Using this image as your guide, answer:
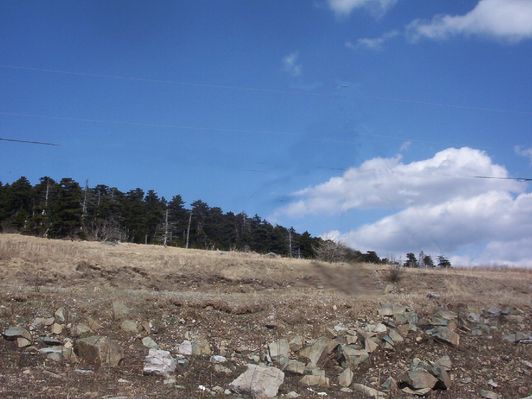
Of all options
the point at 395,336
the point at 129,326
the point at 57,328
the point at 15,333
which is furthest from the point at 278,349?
the point at 15,333

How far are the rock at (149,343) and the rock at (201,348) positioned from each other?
2.66ft

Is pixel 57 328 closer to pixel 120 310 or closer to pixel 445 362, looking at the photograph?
pixel 120 310

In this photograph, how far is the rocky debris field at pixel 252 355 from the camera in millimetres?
9477

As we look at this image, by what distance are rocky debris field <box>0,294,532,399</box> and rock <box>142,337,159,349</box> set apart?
0.07ft

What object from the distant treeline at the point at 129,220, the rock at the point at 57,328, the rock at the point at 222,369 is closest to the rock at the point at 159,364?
the rock at the point at 222,369

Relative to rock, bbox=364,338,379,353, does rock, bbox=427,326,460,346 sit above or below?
above

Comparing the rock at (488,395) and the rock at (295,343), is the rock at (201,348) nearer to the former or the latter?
the rock at (295,343)

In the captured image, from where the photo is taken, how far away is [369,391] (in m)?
10.8

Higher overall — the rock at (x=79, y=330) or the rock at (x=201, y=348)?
the rock at (x=79, y=330)

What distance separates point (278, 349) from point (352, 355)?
173 centimetres

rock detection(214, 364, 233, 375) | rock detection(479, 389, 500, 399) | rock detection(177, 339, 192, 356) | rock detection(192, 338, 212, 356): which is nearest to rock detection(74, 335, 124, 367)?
rock detection(177, 339, 192, 356)

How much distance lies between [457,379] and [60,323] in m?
9.22

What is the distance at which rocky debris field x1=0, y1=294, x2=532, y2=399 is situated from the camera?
9477mm

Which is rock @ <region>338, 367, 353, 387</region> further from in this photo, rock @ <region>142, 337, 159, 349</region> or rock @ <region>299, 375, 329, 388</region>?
rock @ <region>142, 337, 159, 349</region>
